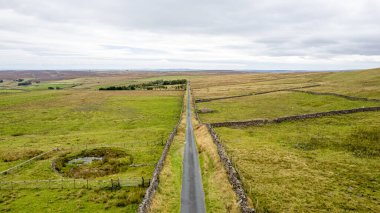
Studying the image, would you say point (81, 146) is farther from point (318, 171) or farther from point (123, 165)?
point (318, 171)

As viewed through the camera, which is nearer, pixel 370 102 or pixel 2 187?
pixel 2 187

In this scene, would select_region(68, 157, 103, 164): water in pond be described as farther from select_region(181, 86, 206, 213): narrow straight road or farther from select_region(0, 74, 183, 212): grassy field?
select_region(181, 86, 206, 213): narrow straight road

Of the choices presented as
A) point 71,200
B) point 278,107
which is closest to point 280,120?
point 278,107

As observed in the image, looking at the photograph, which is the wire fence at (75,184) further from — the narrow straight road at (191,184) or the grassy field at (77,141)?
the narrow straight road at (191,184)

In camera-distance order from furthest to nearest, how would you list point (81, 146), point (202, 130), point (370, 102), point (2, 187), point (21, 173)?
point (370, 102), point (202, 130), point (81, 146), point (21, 173), point (2, 187)

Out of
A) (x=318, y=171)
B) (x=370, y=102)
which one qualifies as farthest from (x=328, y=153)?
(x=370, y=102)

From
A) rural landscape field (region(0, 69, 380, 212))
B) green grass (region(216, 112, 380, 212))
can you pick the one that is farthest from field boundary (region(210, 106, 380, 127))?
green grass (region(216, 112, 380, 212))

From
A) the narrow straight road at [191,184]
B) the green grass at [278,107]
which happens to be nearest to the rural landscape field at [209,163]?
the narrow straight road at [191,184]
